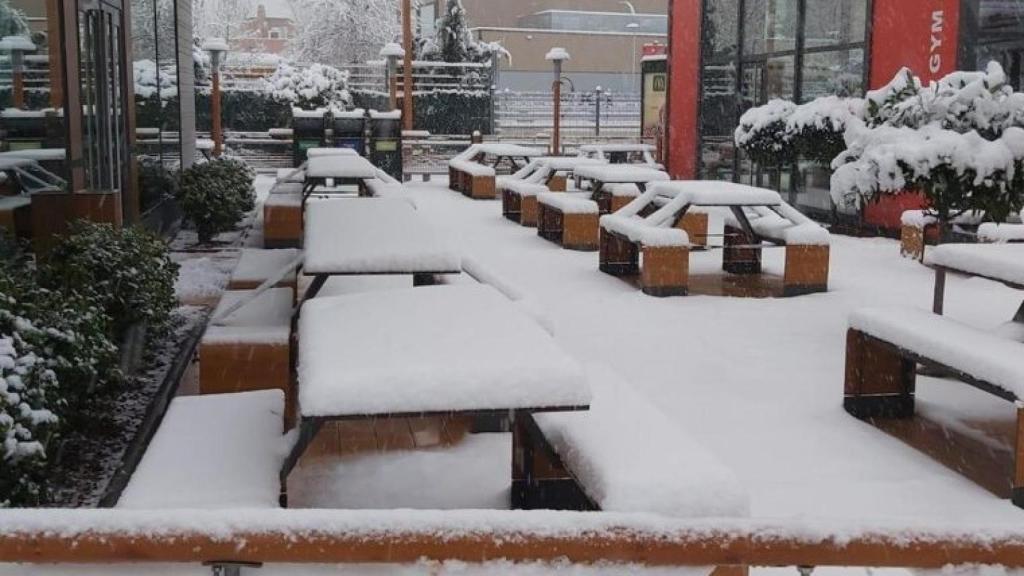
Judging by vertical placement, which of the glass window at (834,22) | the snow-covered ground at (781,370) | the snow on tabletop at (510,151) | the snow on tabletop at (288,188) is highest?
the glass window at (834,22)

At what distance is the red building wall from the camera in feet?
65.8

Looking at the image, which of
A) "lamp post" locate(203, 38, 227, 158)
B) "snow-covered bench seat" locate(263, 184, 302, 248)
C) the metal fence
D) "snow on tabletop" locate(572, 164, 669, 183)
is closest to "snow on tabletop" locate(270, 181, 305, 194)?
"snow-covered bench seat" locate(263, 184, 302, 248)

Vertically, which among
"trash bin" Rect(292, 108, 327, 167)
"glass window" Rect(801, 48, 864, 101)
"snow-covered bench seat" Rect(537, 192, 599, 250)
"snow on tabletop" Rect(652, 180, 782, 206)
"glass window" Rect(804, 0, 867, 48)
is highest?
"glass window" Rect(804, 0, 867, 48)

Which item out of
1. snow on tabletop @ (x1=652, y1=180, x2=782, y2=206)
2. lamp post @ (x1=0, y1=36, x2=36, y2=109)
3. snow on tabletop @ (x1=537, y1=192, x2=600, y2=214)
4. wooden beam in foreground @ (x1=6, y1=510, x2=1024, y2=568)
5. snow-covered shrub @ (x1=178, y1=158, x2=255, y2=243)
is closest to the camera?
wooden beam in foreground @ (x1=6, y1=510, x2=1024, y2=568)

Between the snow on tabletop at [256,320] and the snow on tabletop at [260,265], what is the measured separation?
20.1 inches

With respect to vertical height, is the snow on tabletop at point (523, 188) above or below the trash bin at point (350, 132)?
below

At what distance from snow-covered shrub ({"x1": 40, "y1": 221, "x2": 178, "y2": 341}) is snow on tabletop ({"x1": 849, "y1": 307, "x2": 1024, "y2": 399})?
3886 millimetres

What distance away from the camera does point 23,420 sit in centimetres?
374

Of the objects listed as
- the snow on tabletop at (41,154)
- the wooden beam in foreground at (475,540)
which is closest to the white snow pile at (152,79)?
the snow on tabletop at (41,154)

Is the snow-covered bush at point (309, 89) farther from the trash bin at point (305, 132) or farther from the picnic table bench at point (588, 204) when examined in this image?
the picnic table bench at point (588, 204)

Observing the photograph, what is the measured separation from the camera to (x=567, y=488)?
14.3ft

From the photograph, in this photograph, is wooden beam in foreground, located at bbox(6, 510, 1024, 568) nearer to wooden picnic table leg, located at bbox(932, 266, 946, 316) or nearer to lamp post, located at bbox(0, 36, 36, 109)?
wooden picnic table leg, located at bbox(932, 266, 946, 316)

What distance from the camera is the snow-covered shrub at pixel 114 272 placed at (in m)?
5.90

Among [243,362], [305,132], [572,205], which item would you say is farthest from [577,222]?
[305,132]
